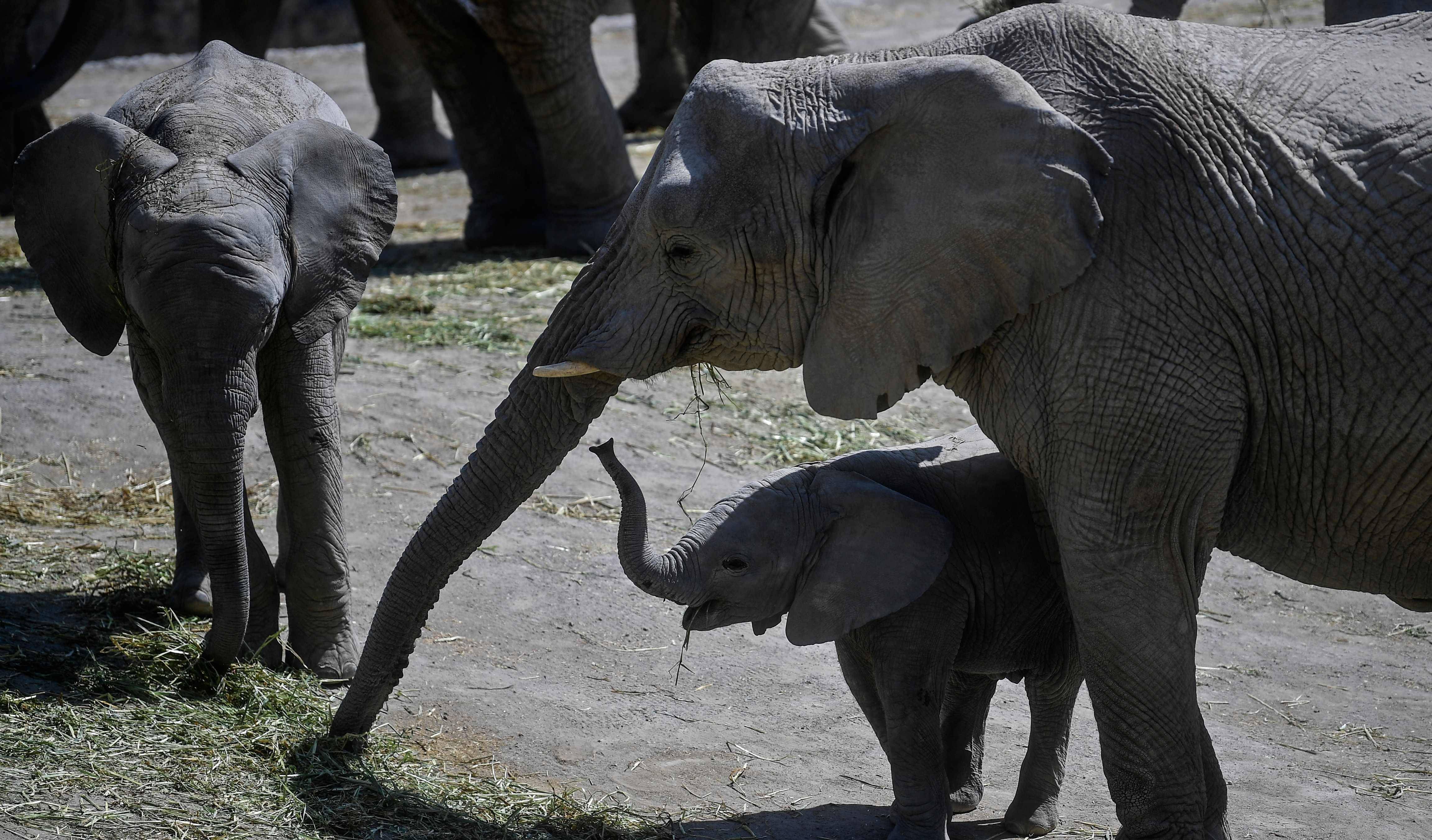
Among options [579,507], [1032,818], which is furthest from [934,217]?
[579,507]

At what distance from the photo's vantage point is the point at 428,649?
5195 millimetres

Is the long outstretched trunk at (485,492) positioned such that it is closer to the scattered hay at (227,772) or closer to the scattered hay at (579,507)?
the scattered hay at (227,772)

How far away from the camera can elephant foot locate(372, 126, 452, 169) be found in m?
14.1

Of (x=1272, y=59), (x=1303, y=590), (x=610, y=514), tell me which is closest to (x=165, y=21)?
(x=610, y=514)

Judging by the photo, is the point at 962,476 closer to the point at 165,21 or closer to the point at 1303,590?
the point at 1303,590

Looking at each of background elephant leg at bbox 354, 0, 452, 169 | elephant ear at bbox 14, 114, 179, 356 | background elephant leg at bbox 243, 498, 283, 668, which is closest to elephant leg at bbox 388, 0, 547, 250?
background elephant leg at bbox 354, 0, 452, 169

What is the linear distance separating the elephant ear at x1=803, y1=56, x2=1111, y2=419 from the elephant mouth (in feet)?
2.67

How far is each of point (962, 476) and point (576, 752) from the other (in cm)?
140

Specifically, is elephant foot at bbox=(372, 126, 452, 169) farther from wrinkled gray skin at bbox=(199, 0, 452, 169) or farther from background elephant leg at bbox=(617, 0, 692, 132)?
background elephant leg at bbox=(617, 0, 692, 132)

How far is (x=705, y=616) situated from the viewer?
4.05 metres

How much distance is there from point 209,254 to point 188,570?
1445mm

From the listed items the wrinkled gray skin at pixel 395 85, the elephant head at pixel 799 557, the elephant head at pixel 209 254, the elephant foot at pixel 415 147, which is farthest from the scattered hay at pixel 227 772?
the elephant foot at pixel 415 147

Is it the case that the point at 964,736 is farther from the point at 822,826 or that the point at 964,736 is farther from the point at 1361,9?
the point at 1361,9

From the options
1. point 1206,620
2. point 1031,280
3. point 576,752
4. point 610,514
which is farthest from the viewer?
point 610,514
